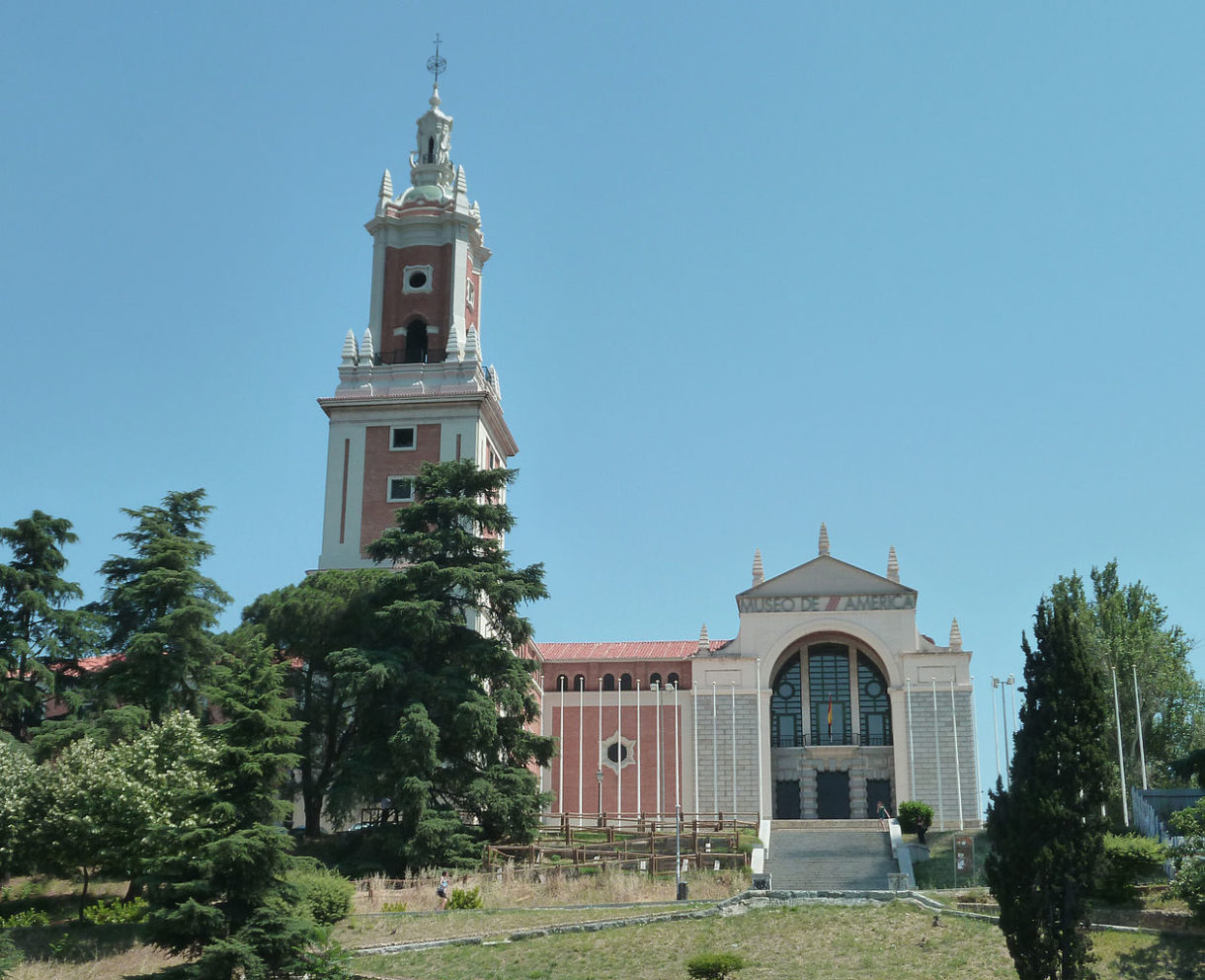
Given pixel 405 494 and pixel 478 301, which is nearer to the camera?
pixel 405 494

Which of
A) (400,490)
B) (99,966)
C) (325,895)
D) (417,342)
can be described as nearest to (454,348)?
(417,342)

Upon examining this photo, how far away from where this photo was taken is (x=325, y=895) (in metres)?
27.9

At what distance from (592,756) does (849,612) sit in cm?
1001

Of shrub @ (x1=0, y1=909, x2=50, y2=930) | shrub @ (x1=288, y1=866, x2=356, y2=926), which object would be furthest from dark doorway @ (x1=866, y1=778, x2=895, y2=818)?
shrub @ (x1=0, y1=909, x2=50, y2=930)

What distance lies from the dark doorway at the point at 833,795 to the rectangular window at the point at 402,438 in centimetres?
1766

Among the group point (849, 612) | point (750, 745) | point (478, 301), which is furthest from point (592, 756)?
point (478, 301)

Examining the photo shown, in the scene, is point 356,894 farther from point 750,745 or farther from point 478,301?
point 478,301

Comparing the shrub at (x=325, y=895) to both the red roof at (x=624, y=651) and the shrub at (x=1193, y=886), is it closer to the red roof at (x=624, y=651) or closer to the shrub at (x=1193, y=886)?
the shrub at (x=1193, y=886)

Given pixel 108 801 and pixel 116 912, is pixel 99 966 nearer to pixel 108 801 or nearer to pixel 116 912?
pixel 116 912

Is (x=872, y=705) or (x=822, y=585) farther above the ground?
(x=822, y=585)

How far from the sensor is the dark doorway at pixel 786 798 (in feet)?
161

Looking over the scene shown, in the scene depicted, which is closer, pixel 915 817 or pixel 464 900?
pixel 464 900

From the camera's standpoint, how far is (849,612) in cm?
4981

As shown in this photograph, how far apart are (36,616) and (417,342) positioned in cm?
1941
